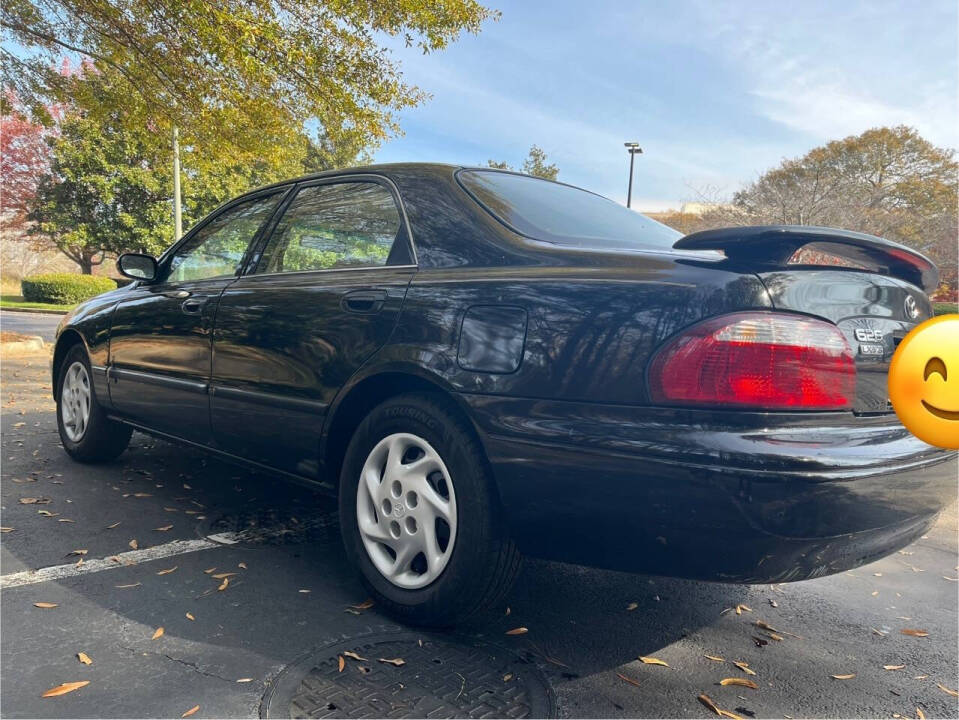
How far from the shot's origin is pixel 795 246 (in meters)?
1.98

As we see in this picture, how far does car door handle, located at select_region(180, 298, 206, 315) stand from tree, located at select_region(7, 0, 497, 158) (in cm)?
519

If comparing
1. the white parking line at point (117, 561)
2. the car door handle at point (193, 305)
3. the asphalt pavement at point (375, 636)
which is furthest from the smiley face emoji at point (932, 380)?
the car door handle at point (193, 305)

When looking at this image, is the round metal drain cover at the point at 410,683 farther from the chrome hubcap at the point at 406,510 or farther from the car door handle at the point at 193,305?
the car door handle at the point at 193,305

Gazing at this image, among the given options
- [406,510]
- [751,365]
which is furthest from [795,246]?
[406,510]

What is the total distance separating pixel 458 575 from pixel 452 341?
76cm

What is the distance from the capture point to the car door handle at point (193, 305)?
138 inches

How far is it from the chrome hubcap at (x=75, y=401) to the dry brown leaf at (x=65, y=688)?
2.77 metres

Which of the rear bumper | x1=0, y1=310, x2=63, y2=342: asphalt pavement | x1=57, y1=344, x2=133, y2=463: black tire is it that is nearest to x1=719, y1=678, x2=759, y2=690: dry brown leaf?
the rear bumper

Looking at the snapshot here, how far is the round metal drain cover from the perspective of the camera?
1.94 m

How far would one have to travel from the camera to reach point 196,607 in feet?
8.33

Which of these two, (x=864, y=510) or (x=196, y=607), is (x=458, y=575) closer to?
(x=196, y=607)

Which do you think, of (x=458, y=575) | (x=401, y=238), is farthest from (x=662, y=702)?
(x=401, y=238)

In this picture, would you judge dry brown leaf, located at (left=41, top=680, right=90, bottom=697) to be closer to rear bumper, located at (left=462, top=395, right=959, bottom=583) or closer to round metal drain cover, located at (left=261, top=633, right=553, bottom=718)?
round metal drain cover, located at (left=261, top=633, right=553, bottom=718)

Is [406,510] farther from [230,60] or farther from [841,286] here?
[230,60]
